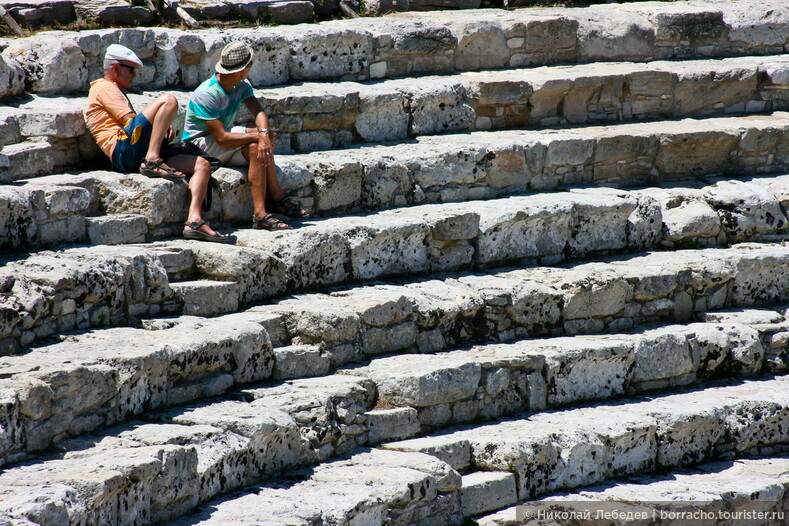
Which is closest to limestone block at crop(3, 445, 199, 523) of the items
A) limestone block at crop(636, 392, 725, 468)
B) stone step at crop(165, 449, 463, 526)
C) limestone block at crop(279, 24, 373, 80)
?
stone step at crop(165, 449, 463, 526)

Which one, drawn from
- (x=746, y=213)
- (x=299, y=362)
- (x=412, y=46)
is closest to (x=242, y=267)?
Answer: (x=299, y=362)

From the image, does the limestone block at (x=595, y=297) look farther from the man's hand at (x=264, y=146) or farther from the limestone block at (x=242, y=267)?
the man's hand at (x=264, y=146)

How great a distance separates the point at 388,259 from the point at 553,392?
1660 mm

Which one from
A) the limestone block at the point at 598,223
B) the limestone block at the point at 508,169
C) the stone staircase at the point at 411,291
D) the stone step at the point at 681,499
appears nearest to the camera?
the stone staircase at the point at 411,291

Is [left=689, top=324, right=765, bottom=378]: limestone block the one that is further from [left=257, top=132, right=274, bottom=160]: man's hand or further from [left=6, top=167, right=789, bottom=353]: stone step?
[left=257, top=132, right=274, bottom=160]: man's hand

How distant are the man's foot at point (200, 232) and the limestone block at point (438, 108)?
2935 mm

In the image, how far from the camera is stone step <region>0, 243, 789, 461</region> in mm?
5480

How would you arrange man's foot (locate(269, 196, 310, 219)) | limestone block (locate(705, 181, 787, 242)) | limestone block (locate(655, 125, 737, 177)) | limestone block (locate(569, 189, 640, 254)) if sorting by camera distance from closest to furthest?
man's foot (locate(269, 196, 310, 219)) < limestone block (locate(569, 189, 640, 254)) < limestone block (locate(705, 181, 787, 242)) < limestone block (locate(655, 125, 737, 177))

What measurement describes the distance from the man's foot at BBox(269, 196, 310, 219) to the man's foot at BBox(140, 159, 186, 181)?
2.87 ft

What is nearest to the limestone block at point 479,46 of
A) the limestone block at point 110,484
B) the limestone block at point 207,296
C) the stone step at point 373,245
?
the stone step at point 373,245

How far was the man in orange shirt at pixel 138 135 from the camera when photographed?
7277mm

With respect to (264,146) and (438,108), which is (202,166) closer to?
(264,146)

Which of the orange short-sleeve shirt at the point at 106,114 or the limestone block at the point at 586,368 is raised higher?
the orange short-sleeve shirt at the point at 106,114

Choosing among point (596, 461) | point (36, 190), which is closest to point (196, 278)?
point (36, 190)
